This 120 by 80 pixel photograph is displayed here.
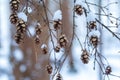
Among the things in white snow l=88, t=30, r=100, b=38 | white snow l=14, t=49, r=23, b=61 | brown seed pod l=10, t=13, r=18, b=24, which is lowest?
white snow l=14, t=49, r=23, b=61

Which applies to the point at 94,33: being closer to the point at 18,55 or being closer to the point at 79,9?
the point at 79,9

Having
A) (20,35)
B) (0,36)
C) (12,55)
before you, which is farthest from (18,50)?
(20,35)

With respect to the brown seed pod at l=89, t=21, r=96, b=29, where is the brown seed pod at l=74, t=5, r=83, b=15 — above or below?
above

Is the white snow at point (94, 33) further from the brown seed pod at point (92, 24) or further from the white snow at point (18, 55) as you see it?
the white snow at point (18, 55)

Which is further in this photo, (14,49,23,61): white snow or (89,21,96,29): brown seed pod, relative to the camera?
(14,49,23,61): white snow

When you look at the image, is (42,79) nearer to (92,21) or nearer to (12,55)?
(12,55)

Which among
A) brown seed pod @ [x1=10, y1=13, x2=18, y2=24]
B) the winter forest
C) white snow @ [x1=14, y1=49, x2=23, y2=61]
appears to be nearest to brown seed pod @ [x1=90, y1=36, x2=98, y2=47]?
the winter forest

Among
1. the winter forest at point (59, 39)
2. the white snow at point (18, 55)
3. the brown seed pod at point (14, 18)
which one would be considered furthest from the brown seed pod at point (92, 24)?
the white snow at point (18, 55)

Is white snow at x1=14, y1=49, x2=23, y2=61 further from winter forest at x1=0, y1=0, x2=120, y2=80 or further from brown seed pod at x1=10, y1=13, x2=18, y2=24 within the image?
brown seed pod at x1=10, y1=13, x2=18, y2=24
